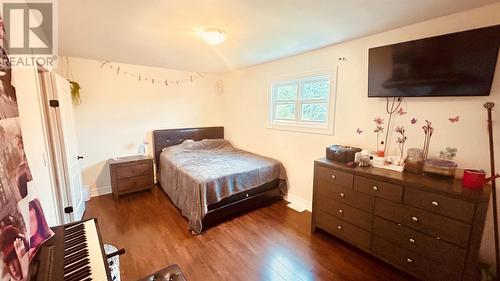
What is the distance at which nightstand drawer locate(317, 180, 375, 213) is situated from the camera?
204 cm

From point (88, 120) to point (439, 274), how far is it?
4.67 metres

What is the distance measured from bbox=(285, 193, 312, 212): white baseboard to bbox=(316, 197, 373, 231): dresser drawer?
27.1 inches

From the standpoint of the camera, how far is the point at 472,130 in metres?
1.79

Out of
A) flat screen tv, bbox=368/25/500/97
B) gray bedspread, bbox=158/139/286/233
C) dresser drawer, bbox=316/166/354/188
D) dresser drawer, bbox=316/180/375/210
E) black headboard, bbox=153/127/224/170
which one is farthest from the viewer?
black headboard, bbox=153/127/224/170

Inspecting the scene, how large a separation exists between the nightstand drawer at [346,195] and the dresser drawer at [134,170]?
280 centimetres

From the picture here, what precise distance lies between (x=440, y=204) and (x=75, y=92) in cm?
454

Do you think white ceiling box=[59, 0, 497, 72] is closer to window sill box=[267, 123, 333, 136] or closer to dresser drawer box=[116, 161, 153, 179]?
window sill box=[267, 123, 333, 136]

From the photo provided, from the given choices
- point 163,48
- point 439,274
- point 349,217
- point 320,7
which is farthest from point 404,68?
point 163,48

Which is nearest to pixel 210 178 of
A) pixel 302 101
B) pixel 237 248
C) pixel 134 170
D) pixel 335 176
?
pixel 237 248

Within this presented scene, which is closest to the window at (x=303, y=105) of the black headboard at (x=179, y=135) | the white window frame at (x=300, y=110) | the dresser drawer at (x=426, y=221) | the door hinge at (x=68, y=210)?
the white window frame at (x=300, y=110)

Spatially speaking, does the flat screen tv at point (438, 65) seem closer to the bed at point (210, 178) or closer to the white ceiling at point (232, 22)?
the white ceiling at point (232, 22)

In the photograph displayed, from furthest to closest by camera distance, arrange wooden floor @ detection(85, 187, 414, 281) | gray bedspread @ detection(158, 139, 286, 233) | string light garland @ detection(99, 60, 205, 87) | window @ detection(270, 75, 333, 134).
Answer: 1. string light garland @ detection(99, 60, 205, 87)
2. window @ detection(270, 75, 333, 134)
3. gray bedspread @ detection(158, 139, 286, 233)
4. wooden floor @ detection(85, 187, 414, 281)

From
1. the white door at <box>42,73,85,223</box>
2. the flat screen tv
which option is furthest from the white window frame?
the white door at <box>42,73,85,223</box>

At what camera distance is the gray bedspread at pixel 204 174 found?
255cm
